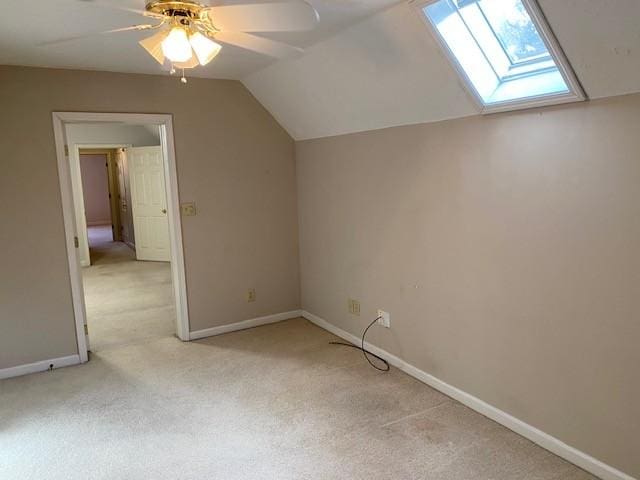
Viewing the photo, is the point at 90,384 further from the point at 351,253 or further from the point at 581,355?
the point at 581,355

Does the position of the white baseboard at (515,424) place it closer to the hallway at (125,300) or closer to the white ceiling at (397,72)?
the white ceiling at (397,72)

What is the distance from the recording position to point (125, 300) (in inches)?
205

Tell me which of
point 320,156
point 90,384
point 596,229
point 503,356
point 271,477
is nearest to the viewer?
point 596,229

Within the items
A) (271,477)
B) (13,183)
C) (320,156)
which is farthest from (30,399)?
(320,156)

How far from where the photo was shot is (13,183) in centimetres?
323

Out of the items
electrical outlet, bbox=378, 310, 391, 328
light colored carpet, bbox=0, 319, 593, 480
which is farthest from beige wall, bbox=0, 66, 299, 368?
electrical outlet, bbox=378, 310, 391, 328

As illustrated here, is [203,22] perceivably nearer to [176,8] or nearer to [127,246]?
[176,8]

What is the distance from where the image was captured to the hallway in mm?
4164

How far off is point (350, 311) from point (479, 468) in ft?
Result: 5.78

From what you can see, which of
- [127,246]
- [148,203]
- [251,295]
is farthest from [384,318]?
[127,246]

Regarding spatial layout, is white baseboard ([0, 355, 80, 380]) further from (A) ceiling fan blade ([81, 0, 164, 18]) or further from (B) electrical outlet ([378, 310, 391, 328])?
(A) ceiling fan blade ([81, 0, 164, 18])

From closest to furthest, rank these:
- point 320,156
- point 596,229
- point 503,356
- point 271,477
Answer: point 596,229, point 271,477, point 503,356, point 320,156

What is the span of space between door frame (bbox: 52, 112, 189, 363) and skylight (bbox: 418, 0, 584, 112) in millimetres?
2363

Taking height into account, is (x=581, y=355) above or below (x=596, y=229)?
below
